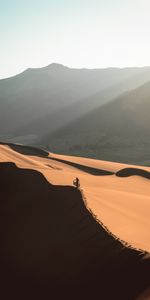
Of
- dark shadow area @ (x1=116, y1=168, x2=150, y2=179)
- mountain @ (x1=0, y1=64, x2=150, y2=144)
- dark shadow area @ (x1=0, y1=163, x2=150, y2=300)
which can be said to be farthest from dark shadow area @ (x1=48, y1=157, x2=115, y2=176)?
mountain @ (x1=0, y1=64, x2=150, y2=144)

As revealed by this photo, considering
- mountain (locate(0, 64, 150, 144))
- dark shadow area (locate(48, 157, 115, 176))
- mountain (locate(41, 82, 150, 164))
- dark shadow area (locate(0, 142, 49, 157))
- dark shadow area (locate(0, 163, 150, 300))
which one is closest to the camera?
dark shadow area (locate(0, 163, 150, 300))

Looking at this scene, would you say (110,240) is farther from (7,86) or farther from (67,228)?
(7,86)

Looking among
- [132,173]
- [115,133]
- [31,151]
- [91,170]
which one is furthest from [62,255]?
[115,133]

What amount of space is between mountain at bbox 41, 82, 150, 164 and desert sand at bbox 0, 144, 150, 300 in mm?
33704

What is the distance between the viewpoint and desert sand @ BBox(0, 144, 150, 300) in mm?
5559

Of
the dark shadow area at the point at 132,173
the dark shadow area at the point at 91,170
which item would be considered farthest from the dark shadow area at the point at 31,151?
the dark shadow area at the point at 132,173

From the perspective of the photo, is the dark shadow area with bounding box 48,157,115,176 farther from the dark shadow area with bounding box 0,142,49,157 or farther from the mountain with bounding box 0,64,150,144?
the mountain with bounding box 0,64,150,144

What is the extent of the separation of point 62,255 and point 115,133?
5552 centimetres

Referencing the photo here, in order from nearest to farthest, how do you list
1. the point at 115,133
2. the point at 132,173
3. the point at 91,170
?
the point at 132,173
the point at 91,170
the point at 115,133

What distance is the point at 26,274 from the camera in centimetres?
683

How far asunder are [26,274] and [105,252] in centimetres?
150

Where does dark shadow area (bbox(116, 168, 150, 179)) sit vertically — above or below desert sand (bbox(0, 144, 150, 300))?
above

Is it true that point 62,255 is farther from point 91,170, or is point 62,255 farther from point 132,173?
point 91,170

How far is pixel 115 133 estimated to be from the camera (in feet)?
203
